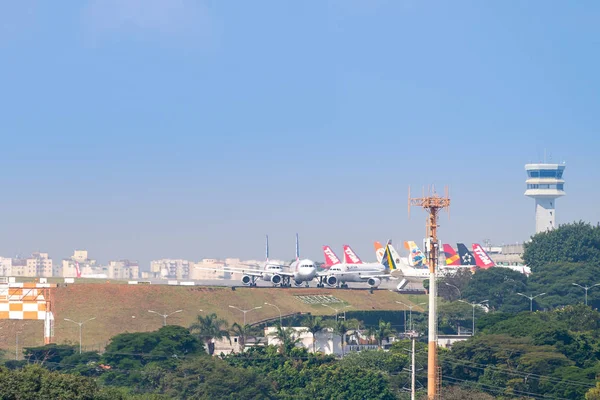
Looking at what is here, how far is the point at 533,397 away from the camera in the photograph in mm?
125875

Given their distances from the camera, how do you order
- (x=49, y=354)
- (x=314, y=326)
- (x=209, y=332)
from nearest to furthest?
(x=49, y=354)
(x=209, y=332)
(x=314, y=326)

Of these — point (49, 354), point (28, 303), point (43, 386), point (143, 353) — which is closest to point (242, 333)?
point (143, 353)

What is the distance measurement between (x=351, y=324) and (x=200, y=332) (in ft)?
78.4

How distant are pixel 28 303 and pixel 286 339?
38.0 meters

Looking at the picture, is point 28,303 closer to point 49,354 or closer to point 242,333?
point 49,354

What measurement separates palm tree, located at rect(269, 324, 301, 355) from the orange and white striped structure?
→ 32277 millimetres

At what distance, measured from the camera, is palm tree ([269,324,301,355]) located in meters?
144

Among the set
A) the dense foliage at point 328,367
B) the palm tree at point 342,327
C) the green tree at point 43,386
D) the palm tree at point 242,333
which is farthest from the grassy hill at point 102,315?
the green tree at point 43,386

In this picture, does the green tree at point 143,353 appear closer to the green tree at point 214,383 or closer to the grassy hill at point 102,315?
the green tree at point 214,383

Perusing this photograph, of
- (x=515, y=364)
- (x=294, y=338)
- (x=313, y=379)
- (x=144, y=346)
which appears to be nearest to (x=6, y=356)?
(x=144, y=346)

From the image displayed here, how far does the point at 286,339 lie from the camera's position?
156m

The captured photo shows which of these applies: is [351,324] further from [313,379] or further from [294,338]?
[313,379]

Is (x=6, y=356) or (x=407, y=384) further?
(x=6, y=356)

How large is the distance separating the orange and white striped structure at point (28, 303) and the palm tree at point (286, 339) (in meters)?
32.3
